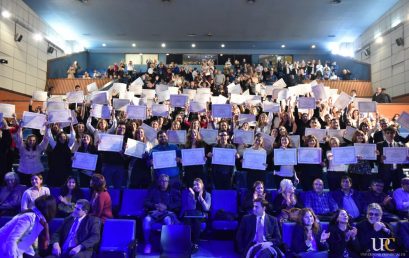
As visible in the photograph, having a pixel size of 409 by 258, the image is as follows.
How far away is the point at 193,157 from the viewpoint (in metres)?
6.01

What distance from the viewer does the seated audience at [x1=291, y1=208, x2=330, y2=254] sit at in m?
4.62

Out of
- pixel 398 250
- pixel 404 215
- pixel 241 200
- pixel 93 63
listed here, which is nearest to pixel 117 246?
pixel 241 200

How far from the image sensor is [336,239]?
15.2 ft

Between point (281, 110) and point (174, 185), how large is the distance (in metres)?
3.31

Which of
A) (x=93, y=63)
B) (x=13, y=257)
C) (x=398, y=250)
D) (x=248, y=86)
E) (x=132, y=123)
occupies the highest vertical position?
(x=93, y=63)

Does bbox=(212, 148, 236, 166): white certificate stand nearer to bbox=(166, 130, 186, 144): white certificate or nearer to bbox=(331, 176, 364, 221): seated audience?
bbox=(166, 130, 186, 144): white certificate

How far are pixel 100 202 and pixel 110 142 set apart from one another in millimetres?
1171

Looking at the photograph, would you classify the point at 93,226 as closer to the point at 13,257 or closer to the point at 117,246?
the point at 117,246

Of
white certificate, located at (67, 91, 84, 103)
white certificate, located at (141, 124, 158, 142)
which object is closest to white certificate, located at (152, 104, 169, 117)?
white certificate, located at (141, 124, 158, 142)

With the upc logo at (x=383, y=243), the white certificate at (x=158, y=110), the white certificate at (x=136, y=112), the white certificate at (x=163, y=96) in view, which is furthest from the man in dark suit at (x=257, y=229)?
the white certificate at (x=163, y=96)

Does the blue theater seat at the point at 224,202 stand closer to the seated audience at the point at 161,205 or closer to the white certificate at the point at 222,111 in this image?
the seated audience at the point at 161,205

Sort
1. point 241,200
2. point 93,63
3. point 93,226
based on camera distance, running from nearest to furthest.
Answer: point 93,226
point 241,200
point 93,63

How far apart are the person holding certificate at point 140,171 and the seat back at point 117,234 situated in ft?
5.22

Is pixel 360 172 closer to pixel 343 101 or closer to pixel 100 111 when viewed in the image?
pixel 343 101
